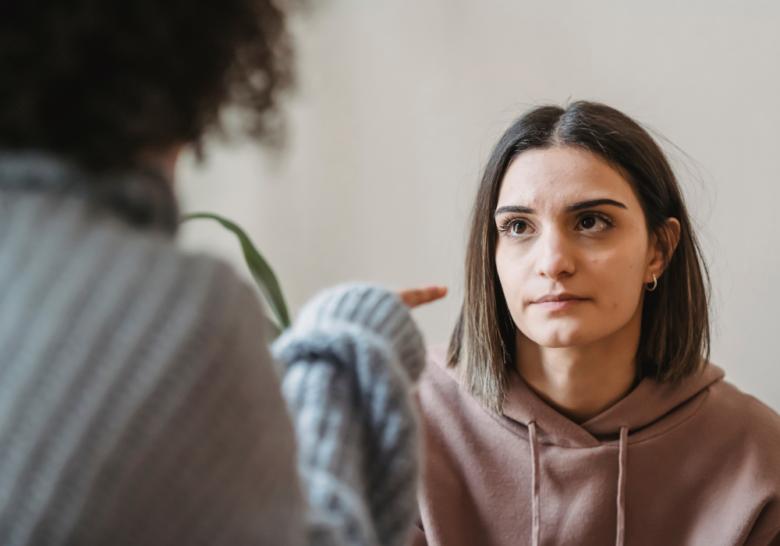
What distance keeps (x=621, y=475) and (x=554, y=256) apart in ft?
1.17

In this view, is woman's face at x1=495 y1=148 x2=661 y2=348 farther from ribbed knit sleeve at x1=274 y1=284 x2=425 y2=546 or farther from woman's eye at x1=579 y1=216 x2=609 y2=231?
ribbed knit sleeve at x1=274 y1=284 x2=425 y2=546

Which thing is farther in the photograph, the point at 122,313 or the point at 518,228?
the point at 518,228

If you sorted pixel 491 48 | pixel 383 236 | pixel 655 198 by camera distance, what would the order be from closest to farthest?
pixel 655 198 → pixel 491 48 → pixel 383 236

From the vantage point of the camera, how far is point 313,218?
61.1 inches

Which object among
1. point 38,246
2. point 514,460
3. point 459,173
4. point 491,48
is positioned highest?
point 491,48

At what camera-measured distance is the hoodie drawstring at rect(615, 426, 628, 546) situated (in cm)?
90

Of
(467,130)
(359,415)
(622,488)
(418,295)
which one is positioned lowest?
(622,488)

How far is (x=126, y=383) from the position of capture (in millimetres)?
314

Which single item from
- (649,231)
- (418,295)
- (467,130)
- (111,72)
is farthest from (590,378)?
(111,72)

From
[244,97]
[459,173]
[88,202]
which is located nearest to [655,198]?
[459,173]

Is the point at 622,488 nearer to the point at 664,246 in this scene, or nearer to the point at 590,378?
the point at 590,378

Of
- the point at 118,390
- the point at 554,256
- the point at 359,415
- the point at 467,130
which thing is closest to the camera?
the point at 118,390

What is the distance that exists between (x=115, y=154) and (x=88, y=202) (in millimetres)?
30

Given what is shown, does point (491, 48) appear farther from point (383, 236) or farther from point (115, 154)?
A: point (115, 154)
